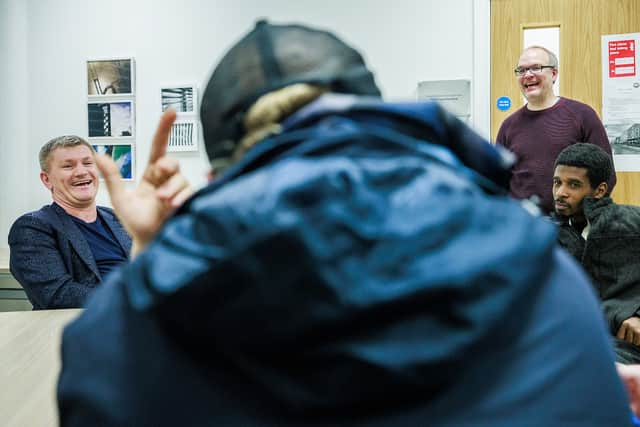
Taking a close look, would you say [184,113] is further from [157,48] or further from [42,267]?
[42,267]

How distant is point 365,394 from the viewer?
0.45 meters

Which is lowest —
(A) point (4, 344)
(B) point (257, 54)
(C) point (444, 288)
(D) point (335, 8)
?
(A) point (4, 344)

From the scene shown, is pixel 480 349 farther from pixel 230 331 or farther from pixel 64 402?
pixel 64 402

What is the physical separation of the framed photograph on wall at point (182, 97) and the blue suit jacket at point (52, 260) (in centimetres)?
169

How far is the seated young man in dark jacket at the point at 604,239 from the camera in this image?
78.7 inches

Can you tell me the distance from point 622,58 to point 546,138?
37.2 inches

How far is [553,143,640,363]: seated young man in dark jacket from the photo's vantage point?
2.00m

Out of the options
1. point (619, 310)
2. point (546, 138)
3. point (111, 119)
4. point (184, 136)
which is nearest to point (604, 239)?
point (619, 310)

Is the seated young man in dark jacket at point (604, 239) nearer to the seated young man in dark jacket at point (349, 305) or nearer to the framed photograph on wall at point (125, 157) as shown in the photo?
the seated young man in dark jacket at point (349, 305)

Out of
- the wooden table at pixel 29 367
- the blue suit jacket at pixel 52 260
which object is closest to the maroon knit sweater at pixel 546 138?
the blue suit jacket at pixel 52 260

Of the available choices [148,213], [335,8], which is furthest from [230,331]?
[335,8]

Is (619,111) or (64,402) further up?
(619,111)

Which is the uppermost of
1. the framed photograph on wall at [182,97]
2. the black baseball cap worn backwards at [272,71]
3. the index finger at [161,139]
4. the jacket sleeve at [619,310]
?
the framed photograph on wall at [182,97]

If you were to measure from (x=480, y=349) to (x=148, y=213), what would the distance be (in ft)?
1.81
